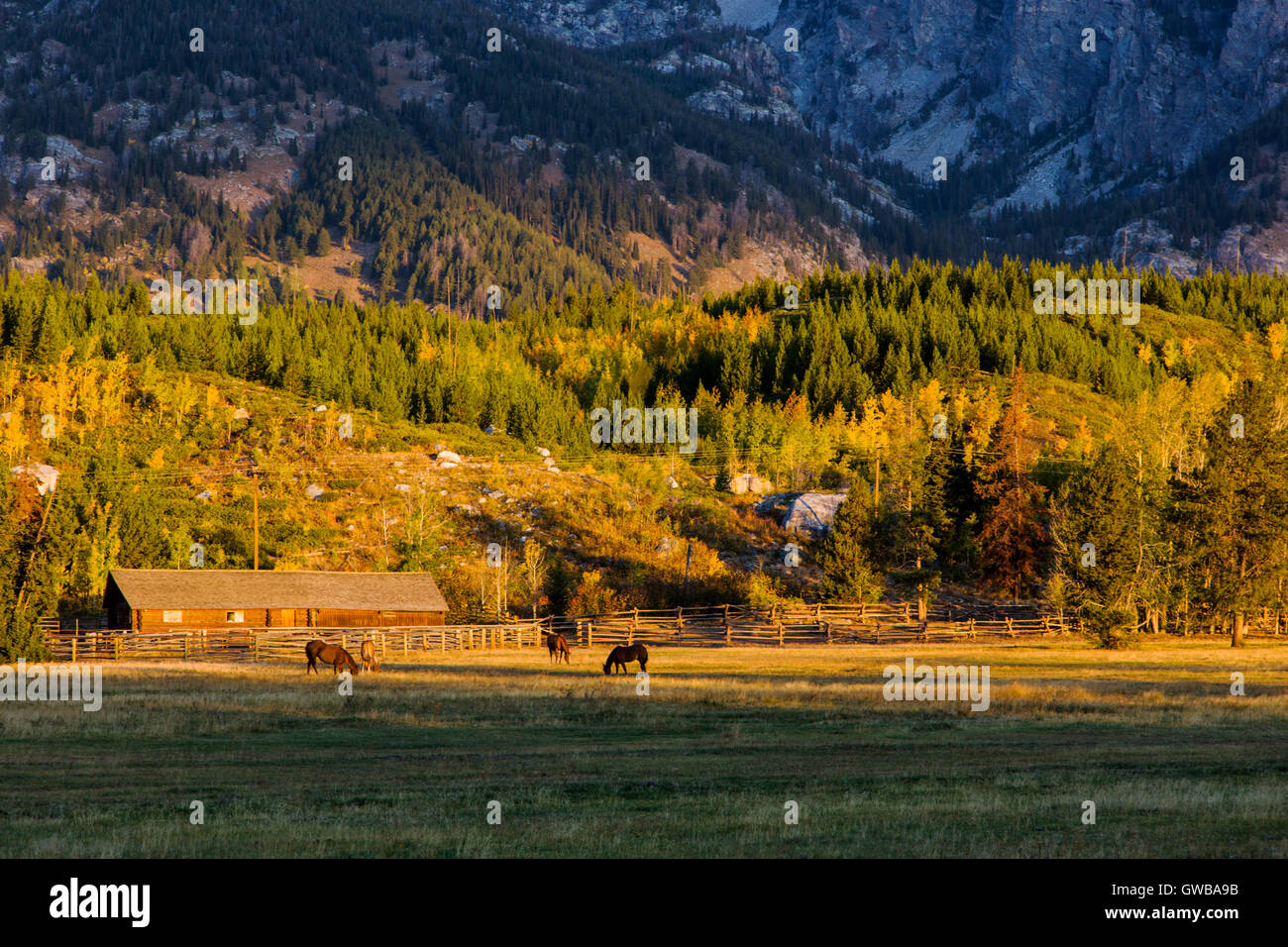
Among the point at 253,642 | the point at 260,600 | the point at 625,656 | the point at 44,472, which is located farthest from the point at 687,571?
the point at 44,472

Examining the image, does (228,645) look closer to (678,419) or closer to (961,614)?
(961,614)

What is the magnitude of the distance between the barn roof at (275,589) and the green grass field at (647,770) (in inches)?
1126

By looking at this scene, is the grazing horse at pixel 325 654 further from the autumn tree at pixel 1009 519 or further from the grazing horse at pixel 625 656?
the autumn tree at pixel 1009 519

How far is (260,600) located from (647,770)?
5151 cm

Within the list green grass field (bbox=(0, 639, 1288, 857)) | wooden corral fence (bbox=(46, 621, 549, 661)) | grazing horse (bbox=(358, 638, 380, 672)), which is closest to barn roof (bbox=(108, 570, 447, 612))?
wooden corral fence (bbox=(46, 621, 549, 661))

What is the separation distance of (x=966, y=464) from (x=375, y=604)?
128 ft

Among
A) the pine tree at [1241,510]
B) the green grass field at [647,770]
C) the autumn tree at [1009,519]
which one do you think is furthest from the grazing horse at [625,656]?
the autumn tree at [1009,519]

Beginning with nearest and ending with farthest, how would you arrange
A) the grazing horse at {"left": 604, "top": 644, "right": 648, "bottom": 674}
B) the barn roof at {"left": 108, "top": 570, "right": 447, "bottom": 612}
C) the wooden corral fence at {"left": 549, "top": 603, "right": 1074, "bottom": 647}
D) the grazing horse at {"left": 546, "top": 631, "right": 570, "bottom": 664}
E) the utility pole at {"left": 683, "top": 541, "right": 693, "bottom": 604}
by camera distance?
1. the grazing horse at {"left": 604, "top": 644, "right": 648, "bottom": 674}
2. the grazing horse at {"left": 546, "top": 631, "right": 570, "bottom": 664}
3. the barn roof at {"left": 108, "top": 570, "right": 447, "bottom": 612}
4. the wooden corral fence at {"left": 549, "top": 603, "right": 1074, "bottom": 647}
5. the utility pole at {"left": 683, "top": 541, "right": 693, "bottom": 604}

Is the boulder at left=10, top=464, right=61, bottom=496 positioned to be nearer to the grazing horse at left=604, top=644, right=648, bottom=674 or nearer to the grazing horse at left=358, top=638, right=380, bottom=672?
the grazing horse at left=358, top=638, right=380, bottom=672

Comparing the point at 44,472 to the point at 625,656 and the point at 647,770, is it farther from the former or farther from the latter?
the point at 647,770

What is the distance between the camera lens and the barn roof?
6631 cm

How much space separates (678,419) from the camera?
129 meters

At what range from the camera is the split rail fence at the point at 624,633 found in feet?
192

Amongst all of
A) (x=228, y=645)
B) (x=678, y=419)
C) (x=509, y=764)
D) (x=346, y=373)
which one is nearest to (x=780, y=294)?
(x=678, y=419)
